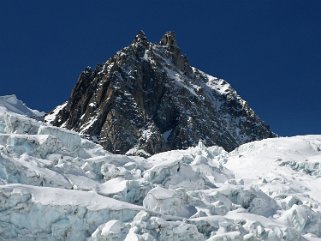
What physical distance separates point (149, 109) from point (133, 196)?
116 m

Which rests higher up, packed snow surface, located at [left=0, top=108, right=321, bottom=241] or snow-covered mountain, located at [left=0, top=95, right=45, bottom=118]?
snow-covered mountain, located at [left=0, top=95, right=45, bottom=118]

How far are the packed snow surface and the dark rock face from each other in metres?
72.8


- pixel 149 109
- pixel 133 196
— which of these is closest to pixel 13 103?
pixel 149 109

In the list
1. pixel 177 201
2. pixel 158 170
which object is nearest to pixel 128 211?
pixel 177 201

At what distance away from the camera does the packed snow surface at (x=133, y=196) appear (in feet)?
173

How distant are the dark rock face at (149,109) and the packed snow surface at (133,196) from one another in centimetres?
7275

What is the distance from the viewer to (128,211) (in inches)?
2141

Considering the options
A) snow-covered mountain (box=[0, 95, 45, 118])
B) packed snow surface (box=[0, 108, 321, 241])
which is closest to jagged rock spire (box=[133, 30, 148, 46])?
snow-covered mountain (box=[0, 95, 45, 118])

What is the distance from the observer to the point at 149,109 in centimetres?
17750

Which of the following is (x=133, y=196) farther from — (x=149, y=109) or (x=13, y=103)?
(x=149, y=109)

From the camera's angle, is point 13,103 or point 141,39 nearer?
point 13,103

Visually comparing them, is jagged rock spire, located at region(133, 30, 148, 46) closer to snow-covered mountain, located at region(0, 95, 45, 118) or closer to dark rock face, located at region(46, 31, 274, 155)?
dark rock face, located at region(46, 31, 274, 155)

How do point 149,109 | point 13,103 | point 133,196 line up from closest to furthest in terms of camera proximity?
point 133,196 → point 13,103 → point 149,109

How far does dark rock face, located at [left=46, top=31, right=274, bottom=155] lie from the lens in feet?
525
